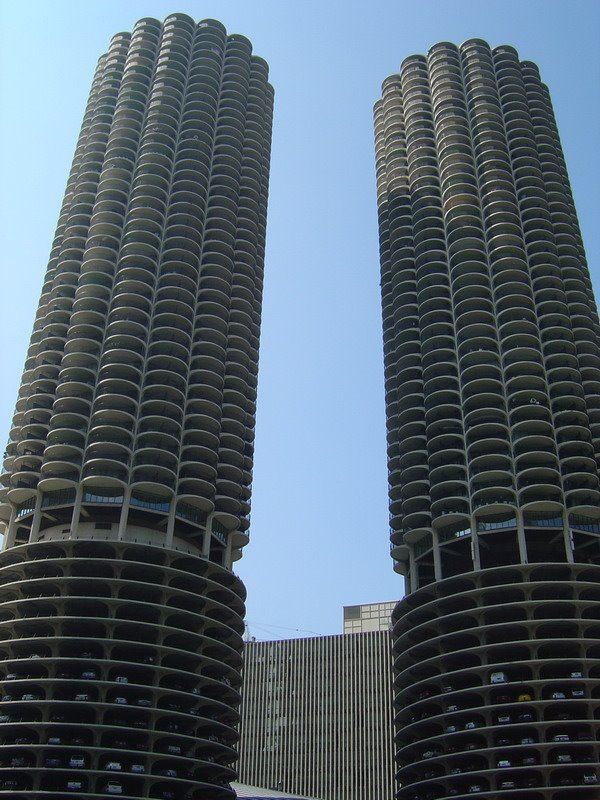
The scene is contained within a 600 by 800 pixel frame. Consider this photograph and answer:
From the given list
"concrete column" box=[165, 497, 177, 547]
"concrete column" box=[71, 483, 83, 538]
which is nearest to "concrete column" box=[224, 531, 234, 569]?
"concrete column" box=[165, 497, 177, 547]

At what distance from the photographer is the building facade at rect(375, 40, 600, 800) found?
9956 centimetres

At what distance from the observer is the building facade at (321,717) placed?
16712 cm

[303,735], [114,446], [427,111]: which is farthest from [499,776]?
[427,111]

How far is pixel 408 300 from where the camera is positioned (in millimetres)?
135750

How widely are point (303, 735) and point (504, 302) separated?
8646 centimetres

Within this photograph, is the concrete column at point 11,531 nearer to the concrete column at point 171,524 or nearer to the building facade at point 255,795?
the concrete column at point 171,524

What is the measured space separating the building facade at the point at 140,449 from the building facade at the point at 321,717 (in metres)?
53.3

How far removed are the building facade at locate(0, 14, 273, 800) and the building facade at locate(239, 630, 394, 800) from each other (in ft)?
175

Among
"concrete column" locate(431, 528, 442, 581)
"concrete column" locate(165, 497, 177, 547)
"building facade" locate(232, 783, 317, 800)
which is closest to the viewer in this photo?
"concrete column" locate(165, 497, 177, 547)

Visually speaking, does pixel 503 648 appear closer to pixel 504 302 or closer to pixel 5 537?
pixel 504 302

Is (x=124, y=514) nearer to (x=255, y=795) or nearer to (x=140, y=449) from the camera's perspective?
(x=140, y=449)

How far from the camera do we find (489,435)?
117562 mm

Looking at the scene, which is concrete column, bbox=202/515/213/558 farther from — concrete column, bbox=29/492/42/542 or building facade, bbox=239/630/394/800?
building facade, bbox=239/630/394/800

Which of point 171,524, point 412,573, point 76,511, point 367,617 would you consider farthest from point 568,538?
point 367,617
